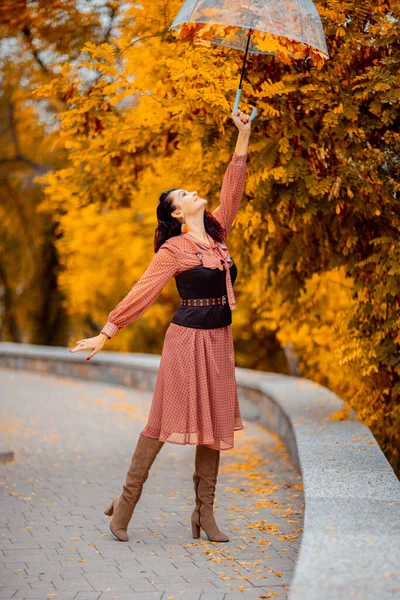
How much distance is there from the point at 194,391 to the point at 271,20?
2.12 meters

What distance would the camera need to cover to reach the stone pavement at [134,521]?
4445mm

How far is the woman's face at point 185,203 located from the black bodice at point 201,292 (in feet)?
1.10

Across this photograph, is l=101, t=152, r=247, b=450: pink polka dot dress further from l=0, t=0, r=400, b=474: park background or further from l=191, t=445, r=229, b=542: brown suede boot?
l=0, t=0, r=400, b=474: park background

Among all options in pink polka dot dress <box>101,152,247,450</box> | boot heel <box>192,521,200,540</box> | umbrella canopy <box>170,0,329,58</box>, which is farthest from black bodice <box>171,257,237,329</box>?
umbrella canopy <box>170,0,329,58</box>

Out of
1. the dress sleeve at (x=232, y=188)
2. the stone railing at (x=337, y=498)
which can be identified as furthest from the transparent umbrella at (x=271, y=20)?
the stone railing at (x=337, y=498)

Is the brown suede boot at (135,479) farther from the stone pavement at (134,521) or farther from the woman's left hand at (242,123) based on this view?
the woman's left hand at (242,123)

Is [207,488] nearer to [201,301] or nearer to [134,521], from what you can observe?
[134,521]

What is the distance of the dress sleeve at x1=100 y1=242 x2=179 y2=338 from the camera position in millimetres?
5062

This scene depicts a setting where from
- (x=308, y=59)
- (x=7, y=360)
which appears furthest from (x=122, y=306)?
(x=7, y=360)

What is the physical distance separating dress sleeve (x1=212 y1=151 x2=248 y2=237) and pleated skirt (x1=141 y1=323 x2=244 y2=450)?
2.29 feet

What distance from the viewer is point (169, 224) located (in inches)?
208

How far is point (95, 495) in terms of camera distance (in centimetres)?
656

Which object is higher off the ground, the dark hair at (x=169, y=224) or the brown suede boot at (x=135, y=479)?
the dark hair at (x=169, y=224)

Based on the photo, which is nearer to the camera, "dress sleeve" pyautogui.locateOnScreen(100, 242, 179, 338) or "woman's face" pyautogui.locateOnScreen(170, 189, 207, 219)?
"dress sleeve" pyautogui.locateOnScreen(100, 242, 179, 338)
